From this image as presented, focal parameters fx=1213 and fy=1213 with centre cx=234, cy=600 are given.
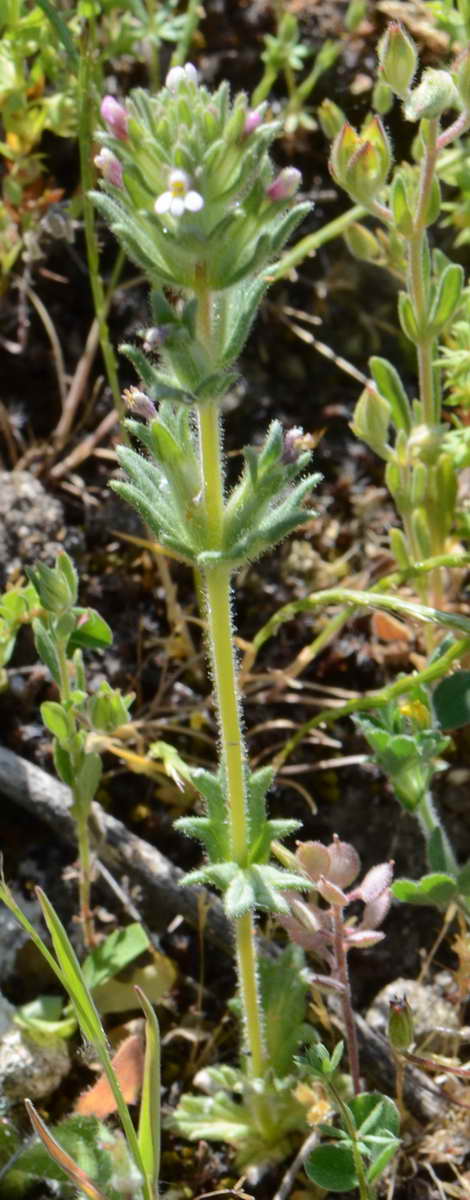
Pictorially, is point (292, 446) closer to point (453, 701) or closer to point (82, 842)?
point (453, 701)

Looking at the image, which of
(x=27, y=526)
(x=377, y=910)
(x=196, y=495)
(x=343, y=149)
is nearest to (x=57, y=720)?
(x=196, y=495)

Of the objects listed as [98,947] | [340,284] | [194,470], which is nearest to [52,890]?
[98,947]

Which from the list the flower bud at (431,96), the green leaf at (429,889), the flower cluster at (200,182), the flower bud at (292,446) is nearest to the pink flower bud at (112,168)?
the flower cluster at (200,182)

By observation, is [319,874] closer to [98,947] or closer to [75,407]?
[98,947]

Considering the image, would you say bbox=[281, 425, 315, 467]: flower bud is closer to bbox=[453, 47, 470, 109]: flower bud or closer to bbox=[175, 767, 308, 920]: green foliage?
bbox=[175, 767, 308, 920]: green foliage

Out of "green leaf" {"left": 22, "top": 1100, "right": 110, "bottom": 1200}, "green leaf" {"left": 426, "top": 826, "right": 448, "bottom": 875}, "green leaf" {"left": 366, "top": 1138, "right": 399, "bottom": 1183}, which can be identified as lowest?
"green leaf" {"left": 366, "top": 1138, "right": 399, "bottom": 1183}

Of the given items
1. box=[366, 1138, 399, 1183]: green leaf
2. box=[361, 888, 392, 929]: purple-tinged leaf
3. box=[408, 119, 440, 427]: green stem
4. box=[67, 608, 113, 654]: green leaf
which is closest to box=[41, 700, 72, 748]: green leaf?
box=[67, 608, 113, 654]: green leaf
